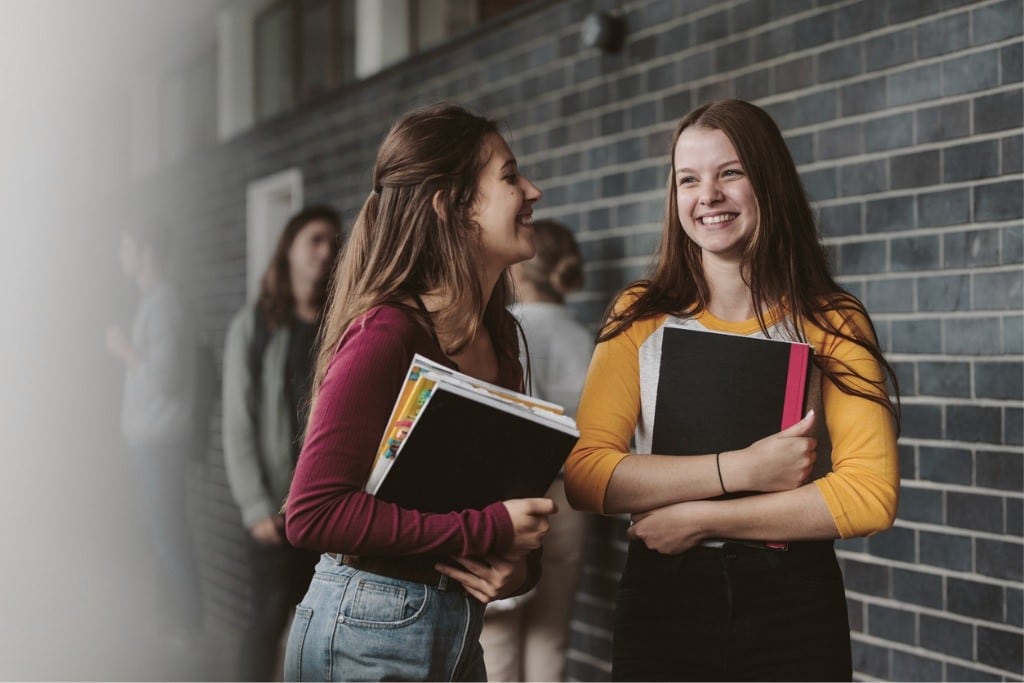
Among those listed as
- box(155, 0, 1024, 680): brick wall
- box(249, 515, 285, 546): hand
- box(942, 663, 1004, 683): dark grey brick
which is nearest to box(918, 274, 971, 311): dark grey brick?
box(155, 0, 1024, 680): brick wall

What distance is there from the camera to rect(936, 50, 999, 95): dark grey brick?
2.49 metres

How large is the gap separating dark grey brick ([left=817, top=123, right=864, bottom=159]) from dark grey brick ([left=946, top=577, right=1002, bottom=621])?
3.88ft

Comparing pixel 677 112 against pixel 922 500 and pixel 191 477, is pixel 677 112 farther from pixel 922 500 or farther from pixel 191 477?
pixel 191 477

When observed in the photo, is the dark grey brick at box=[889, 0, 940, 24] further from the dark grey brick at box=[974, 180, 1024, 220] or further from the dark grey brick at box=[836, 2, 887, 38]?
the dark grey brick at box=[974, 180, 1024, 220]

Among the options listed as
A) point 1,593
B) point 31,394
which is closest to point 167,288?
point 1,593

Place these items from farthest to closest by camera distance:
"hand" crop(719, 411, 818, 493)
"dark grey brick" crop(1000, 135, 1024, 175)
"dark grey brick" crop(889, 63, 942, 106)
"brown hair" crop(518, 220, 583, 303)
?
"brown hair" crop(518, 220, 583, 303), "dark grey brick" crop(889, 63, 942, 106), "dark grey brick" crop(1000, 135, 1024, 175), "hand" crop(719, 411, 818, 493)

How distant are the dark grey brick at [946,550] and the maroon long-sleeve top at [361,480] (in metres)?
1.68

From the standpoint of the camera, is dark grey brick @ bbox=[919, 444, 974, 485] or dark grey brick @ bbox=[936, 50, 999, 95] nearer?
dark grey brick @ bbox=[936, 50, 999, 95]

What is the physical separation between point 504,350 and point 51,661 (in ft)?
12.9

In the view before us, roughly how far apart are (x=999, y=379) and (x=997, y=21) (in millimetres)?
863

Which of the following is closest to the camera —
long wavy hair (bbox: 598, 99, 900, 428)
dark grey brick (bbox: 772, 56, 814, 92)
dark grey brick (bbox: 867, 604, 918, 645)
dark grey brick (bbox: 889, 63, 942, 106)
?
long wavy hair (bbox: 598, 99, 900, 428)

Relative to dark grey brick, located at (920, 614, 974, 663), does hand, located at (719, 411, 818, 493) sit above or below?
above

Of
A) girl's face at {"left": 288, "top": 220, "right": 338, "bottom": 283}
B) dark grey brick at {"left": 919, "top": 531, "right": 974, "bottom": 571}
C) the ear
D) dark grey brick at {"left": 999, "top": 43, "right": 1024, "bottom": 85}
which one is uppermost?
dark grey brick at {"left": 999, "top": 43, "right": 1024, "bottom": 85}

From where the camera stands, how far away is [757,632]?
5.09 ft
